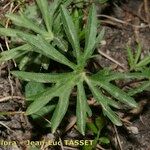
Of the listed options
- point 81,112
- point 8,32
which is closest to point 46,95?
point 81,112

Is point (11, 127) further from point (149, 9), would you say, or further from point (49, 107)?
point (149, 9)

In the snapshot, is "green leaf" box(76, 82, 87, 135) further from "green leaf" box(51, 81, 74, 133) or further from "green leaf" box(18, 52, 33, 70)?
"green leaf" box(18, 52, 33, 70)

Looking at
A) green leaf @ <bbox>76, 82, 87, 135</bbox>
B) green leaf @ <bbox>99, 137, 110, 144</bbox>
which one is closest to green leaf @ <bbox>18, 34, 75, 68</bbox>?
green leaf @ <bbox>76, 82, 87, 135</bbox>

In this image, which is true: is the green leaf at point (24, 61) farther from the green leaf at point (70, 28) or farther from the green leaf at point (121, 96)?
the green leaf at point (121, 96)

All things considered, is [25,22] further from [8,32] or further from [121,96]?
[121,96]

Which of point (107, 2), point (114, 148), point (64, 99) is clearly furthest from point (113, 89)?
point (107, 2)

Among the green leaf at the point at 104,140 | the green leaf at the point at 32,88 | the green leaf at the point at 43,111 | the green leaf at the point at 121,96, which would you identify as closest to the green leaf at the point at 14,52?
the green leaf at the point at 32,88

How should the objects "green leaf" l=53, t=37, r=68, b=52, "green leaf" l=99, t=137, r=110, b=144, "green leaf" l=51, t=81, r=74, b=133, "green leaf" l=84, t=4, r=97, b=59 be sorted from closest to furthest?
"green leaf" l=51, t=81, r=74, b=133
"green leaf" l=84, t=4, r=97, b=59
"green leaf" l=53, t=37, r=68, b=52
"green leaf" l=99, t=137, r=110, b=144
